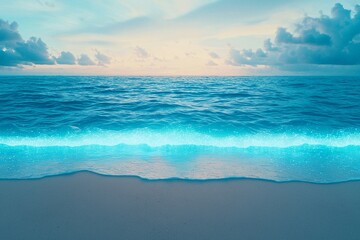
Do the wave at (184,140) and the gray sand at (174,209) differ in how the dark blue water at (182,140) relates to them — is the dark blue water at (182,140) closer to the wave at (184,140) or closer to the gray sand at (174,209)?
the wave at (184,140)

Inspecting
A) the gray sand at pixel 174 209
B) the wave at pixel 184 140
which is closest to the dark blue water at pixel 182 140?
the wave at pixel 184 140

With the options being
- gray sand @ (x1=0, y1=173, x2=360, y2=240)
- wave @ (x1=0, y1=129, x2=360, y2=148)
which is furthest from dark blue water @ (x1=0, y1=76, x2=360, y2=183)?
gray sand @ (x1=0, y1=173, x2=360, y2=240)

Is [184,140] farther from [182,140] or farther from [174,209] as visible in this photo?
[174,209]

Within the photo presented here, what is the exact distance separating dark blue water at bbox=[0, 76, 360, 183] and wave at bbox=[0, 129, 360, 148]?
4cm

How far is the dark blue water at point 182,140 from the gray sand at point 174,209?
19.8 inches

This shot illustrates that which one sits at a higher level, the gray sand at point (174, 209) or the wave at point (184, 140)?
the wave at point (184, 140)

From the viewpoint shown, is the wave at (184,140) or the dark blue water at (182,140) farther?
the wave at (184,140)

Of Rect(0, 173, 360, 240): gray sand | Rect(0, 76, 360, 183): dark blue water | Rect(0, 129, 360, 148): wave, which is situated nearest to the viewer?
Rect(0, 173, 360, 240): gray sand

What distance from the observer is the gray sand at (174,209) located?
341 cm

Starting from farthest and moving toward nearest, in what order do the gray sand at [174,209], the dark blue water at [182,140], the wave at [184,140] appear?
the wave at [184,140] < the dark blue water at [182,140] < the gray sand at [174,209]

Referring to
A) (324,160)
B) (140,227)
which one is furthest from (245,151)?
(140,227)

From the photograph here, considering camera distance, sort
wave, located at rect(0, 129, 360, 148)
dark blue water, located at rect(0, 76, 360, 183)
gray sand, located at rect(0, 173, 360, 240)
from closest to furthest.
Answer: gray sand, located at rect(0, 173, 360, 240) < dark blue water, located at rect(0, 76, 360, 183) < wave, located at rect(0, 129, 360, 148)

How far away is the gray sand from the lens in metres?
3.41

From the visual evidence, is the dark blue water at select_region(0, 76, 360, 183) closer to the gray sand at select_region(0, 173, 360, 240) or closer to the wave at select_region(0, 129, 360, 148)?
the wave at select_region(0, 129, 360, 148)
